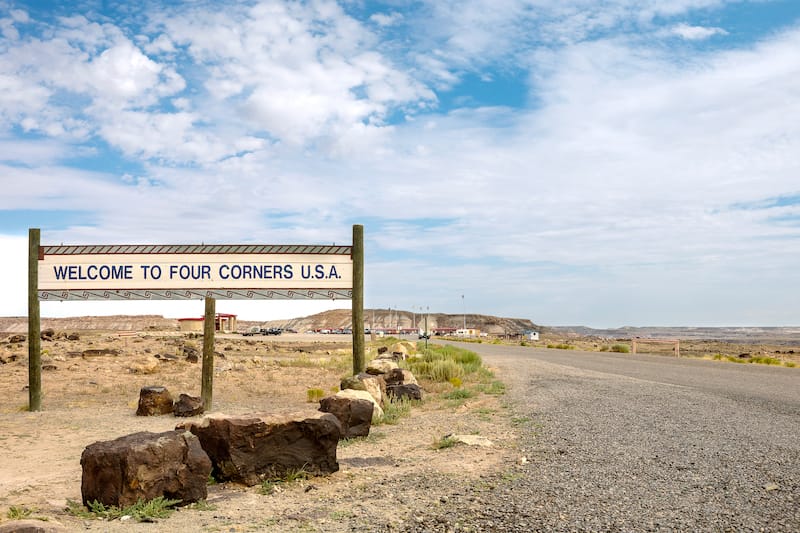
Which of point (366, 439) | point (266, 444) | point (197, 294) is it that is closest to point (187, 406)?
point (197, 294)

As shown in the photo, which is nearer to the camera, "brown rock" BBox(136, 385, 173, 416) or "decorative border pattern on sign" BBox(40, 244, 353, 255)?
"brown rock" BBox(136, 385, 173, 416)

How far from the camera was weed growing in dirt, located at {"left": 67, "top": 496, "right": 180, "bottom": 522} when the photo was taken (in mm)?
5656

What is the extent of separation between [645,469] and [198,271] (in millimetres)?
10147

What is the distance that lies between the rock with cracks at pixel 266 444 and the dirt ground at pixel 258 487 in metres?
0.17

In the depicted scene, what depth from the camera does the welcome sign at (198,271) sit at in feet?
47.2

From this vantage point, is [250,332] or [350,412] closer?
[350,412]

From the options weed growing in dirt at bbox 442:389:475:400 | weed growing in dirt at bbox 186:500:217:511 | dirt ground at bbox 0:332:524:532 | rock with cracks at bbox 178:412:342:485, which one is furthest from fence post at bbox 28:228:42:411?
weed growing in dirt at bbox 186:500:217:511

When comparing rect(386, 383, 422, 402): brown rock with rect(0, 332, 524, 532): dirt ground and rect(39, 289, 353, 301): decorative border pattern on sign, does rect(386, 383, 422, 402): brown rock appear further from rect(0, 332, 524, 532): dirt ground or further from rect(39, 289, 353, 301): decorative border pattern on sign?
rect(39, 289, 353, 301): decorative border pattern on sign

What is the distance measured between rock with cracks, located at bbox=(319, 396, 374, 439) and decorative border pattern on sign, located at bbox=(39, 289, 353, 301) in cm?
497

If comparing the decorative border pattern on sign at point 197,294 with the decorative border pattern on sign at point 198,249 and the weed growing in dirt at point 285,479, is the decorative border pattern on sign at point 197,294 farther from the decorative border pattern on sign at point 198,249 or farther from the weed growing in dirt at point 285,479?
the weed growing in dirt at point 285,479

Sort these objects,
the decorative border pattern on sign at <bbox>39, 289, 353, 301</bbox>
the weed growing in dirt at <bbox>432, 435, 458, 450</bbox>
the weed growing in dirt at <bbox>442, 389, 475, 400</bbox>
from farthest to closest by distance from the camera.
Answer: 1. the weed growing in dirt at <bbox>442, 389, 475, 400</bbox>
2. the decorative border pattern on sign at <bbox>39, 289, 353, 301</bbox>
3. the weed growing in dirt at <bbox>432, 435, 458, 450</bbox>

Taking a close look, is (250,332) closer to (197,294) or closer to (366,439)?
(197,294)

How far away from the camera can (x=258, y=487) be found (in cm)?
667

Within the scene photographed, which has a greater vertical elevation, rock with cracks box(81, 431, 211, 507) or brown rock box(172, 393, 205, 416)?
rock with cracks box(81, 431, 211, 507)
